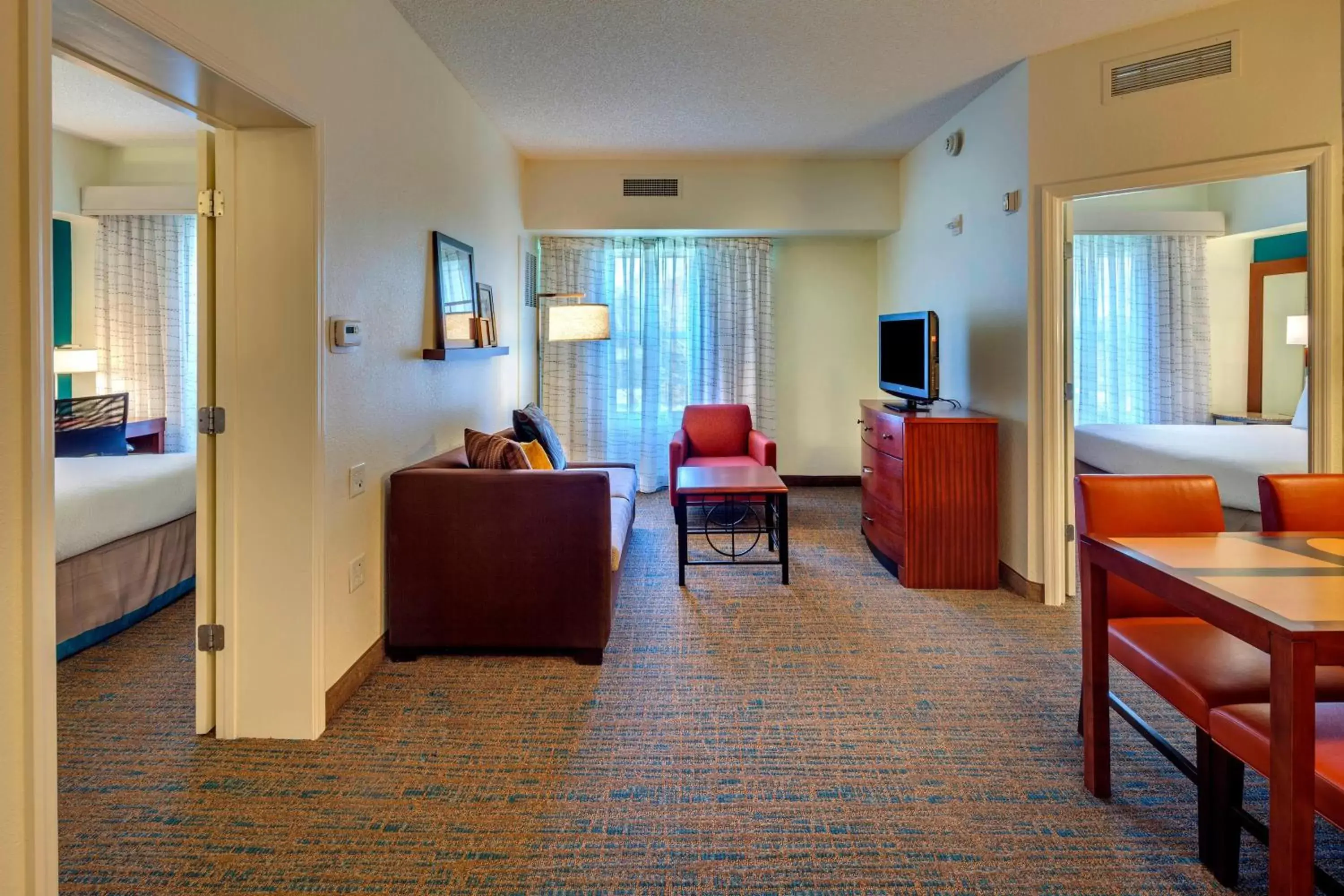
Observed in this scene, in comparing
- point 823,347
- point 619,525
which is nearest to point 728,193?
point 823,347

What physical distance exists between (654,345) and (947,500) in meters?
3.24

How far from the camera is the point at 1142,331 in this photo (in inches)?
257

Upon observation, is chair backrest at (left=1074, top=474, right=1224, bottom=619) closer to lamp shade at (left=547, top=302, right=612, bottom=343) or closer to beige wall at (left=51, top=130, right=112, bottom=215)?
lamp shade at (left=547, top=302, right=612, bottom=343)

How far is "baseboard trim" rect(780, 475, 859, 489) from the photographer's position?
6676mm

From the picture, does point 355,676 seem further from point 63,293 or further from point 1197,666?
point 63,293

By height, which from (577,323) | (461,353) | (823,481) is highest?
(577,323)

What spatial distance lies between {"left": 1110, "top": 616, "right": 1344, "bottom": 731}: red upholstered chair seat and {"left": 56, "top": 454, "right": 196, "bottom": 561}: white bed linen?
3834mm

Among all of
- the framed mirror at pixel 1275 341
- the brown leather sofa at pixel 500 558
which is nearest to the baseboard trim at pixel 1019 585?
the brown leather sofa at pixel 500 558

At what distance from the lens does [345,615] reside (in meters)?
2.59

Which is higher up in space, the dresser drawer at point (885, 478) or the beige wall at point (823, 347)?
the beige wall at point (823, 347)

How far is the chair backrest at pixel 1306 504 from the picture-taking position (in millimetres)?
2068

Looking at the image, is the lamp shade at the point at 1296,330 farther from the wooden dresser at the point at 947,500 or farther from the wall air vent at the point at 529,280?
the wall air vent at the point at 529,280

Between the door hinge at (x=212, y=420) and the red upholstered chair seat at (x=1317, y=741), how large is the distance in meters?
2.78

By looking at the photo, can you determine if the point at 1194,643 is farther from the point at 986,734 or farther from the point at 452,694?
the point at 452,694
